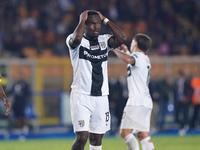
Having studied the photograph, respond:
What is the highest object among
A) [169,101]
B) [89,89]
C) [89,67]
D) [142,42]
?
[142,42]

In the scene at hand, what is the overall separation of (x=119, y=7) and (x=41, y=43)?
4854 mm

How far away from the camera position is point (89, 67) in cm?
642

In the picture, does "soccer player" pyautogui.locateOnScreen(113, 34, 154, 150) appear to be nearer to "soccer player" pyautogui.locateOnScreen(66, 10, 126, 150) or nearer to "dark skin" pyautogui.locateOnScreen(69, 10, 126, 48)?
"dark skin" pyautogui.locateOnScreen(69, 10, 126, 48)

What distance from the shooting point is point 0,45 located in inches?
683

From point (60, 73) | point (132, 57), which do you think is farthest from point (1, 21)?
point (132, 57)

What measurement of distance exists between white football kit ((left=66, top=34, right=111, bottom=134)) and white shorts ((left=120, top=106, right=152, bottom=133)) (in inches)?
44.3

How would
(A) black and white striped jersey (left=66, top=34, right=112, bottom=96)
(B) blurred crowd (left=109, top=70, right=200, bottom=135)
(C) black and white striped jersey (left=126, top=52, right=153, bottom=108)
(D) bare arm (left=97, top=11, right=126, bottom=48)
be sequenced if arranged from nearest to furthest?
(A) black and white striped jersey (left=66, top=34, right=112, bottom=96), (D) bare arm (left=97, top=11, right=126, bottom=48), (C) black and white striped jersey (left=126, top=52, right=153, bottom=108), (B) blurred crowd (left=109, top=70, right=200, bottom=135)

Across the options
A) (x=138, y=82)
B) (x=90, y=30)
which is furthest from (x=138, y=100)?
(x=90, y=30)

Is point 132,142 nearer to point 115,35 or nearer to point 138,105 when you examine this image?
point 138,105

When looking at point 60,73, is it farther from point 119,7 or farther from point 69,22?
point 119,7

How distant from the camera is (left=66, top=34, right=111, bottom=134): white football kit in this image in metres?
6.34

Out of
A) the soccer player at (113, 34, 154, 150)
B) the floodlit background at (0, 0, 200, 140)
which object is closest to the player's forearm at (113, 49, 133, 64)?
the soccer player at (113, 34, 154, 150)

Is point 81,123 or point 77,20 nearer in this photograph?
point 81,123

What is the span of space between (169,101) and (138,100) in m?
8.88
